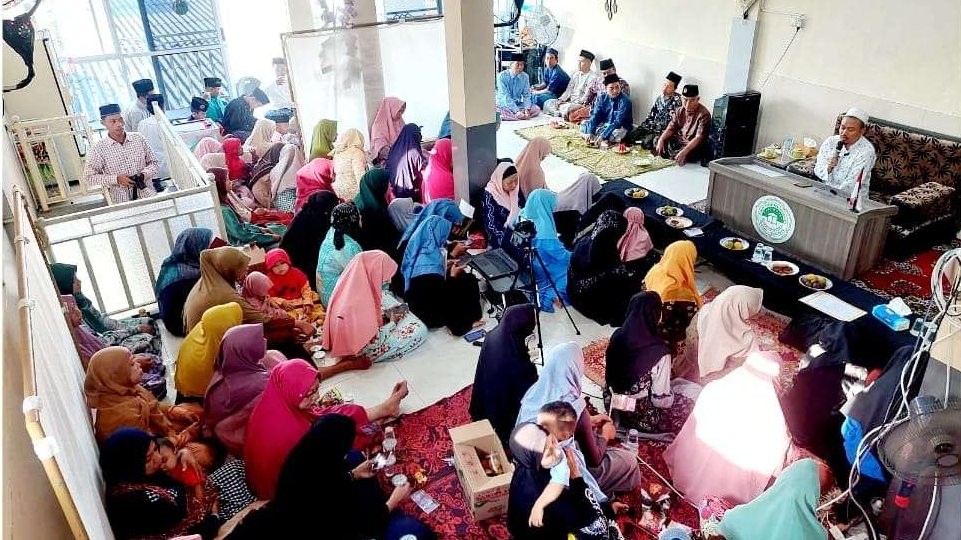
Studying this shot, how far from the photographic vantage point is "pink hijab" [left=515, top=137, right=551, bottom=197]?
659cm

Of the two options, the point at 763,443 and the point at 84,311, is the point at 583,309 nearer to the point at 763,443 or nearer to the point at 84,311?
the point at 763,443

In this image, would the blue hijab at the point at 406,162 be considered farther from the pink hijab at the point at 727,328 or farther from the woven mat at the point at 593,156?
the pink hijab at the point at 727,328

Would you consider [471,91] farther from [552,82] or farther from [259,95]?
[552,82]

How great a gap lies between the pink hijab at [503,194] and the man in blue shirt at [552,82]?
210 inches

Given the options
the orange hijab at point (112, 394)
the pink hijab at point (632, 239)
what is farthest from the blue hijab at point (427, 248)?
the orange hijab at point (112, 394)

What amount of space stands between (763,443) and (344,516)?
216cm

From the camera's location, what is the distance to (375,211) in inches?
247

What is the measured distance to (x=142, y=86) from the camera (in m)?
8.25

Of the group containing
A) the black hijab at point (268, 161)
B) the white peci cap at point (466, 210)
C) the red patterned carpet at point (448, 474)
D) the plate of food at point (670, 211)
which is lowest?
the red patterned carpet at point (448, 474)

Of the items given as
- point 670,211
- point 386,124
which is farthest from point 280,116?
point 670,211

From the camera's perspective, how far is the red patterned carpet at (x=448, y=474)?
11.9 feet

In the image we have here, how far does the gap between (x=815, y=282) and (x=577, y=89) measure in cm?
663

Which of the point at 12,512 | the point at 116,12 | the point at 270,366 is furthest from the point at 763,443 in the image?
the point at 116,12

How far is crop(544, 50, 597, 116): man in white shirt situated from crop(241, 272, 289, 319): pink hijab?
270 inches
